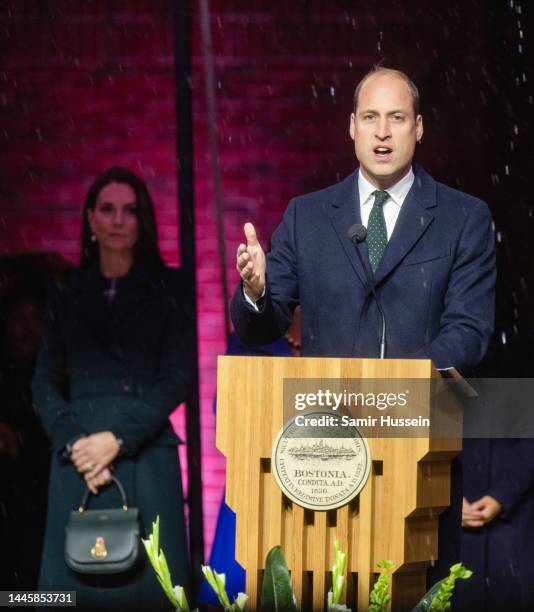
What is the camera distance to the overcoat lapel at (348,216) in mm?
3107

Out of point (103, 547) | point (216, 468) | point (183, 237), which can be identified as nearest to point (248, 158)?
point (183, 237)

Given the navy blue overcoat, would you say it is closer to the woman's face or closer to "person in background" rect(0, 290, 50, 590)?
the woman's face

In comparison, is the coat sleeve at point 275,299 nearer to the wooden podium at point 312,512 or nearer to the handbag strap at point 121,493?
the wooden podium at point 312,512

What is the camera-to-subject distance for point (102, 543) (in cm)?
430

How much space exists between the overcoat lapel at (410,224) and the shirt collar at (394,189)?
0.06 feet

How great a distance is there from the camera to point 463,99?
500 centimetres

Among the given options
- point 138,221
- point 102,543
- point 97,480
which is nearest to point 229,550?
point 102,543

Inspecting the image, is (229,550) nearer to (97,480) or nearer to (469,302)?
(97,480)

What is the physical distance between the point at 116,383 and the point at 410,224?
1734 mm

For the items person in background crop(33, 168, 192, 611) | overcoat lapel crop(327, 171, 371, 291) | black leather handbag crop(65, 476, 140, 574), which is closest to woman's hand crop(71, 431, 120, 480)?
person in background crop(33, 168, 192, 611)

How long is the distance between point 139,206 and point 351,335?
1.70 m

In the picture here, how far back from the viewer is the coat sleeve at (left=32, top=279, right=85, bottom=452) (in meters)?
4.43

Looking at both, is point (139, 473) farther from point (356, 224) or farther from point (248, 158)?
point (356, 224)

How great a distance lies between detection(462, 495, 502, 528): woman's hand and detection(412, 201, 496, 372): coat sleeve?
1345 mm
